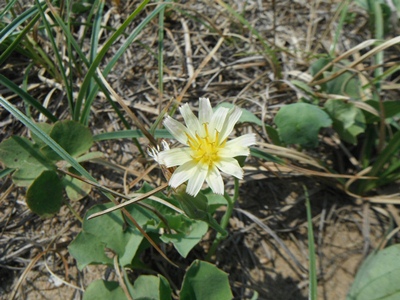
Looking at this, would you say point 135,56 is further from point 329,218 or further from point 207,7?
point 329,218

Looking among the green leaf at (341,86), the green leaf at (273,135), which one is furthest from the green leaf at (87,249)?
the green leaf at (341,86)

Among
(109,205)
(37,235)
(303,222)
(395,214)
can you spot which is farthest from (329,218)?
(37,235)

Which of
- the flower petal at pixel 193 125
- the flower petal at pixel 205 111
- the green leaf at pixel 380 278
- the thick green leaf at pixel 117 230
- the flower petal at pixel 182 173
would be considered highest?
the flower petal at pixel 205 111

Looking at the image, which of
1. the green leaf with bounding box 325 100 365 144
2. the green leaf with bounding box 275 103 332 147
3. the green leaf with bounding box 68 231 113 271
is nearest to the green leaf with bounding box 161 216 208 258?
the green leaf with bounding box 68 231 113 271

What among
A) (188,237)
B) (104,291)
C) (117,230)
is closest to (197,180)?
(188,237)

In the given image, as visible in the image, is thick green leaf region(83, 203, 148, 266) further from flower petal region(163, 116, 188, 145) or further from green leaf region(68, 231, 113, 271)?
flower petal region(163, 116, 188, 145)

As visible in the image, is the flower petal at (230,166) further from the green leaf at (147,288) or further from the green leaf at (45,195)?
the green leaf at (45,195)
